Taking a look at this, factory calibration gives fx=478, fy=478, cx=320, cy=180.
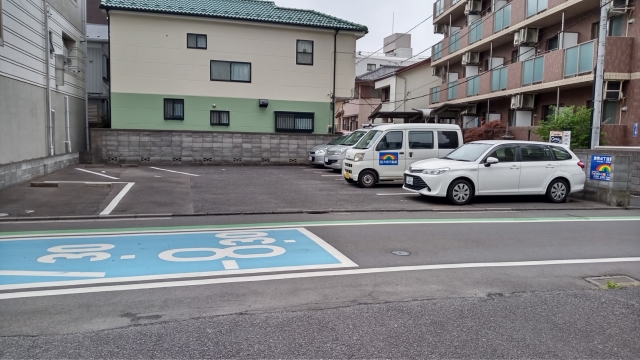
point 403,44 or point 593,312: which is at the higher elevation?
point 403,44

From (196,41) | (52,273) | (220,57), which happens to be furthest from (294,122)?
(52,273)

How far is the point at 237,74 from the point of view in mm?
23297

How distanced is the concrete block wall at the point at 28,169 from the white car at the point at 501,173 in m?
10.3

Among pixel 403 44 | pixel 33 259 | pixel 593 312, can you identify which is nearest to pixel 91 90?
pixel 33 259

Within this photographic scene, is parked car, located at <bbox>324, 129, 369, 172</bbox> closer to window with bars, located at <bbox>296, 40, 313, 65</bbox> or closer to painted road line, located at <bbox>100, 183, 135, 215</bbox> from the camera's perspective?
window with bars, located at <bbox>296, 40, 313, 65</bbox>

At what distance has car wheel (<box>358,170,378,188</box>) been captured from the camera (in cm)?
1485

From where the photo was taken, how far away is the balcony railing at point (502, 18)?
76.2 feet

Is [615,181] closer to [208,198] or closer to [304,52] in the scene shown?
[208,198]

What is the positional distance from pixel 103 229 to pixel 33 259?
212cm

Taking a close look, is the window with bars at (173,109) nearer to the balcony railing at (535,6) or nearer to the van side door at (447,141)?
the van side door at (447,141)

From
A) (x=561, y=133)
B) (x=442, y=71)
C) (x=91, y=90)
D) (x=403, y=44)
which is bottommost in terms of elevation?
(x=561, y=133)

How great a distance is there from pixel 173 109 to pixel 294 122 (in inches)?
231

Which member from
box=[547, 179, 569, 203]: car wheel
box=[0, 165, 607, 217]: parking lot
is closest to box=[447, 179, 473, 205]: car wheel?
box=[0, 165, 607, 217]: parking lot

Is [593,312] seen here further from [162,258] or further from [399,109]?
[399,109]
